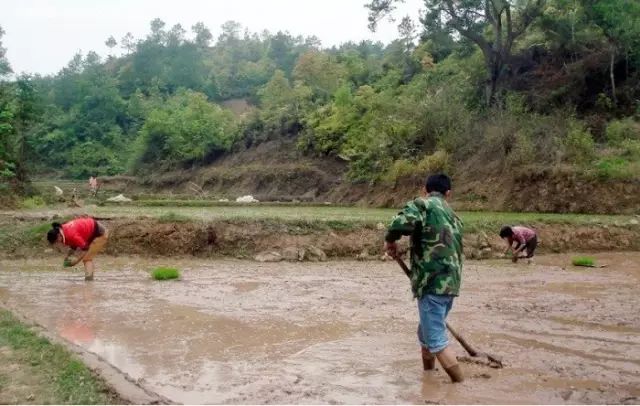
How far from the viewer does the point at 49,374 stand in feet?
19.7

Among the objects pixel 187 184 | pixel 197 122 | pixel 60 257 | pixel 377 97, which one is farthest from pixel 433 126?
pixel 197 122

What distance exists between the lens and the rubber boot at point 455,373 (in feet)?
20.1

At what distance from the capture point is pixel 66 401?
5168 mm

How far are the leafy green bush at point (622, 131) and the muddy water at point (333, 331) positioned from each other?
612 inches

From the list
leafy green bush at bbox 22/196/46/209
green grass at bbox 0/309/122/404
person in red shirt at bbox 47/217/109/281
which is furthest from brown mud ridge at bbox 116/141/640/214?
green grass at bbox 0/309/122/404

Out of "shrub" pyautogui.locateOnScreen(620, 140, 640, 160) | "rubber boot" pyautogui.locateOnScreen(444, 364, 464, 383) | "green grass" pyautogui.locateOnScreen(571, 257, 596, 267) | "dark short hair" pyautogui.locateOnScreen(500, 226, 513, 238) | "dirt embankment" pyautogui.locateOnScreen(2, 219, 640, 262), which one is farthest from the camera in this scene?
"shrub" pyautogui.locateOnScreen(620, 140, 640, 160)

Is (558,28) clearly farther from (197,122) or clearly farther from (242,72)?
(242,72)

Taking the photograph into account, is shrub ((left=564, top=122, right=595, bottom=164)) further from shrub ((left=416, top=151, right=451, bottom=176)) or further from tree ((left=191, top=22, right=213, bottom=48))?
tree ((left=191, top=22, right=213, bottom=48))

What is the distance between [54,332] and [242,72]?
9611 cm

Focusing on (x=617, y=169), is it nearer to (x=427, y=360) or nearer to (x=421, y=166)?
(x=421, y=166)

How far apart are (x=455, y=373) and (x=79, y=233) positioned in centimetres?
904

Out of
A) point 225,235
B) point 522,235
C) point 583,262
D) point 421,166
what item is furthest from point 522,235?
point 421,166

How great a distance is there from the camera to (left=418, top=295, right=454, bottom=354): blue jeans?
623 cm

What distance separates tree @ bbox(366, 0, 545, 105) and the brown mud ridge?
7113 mm
